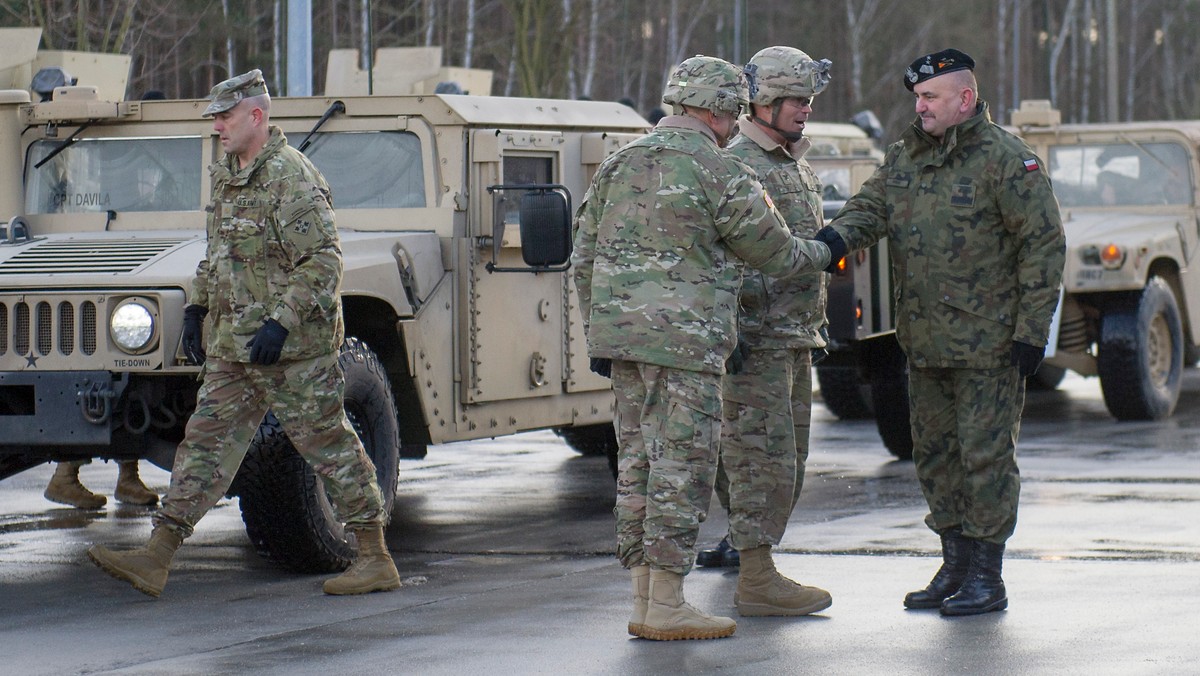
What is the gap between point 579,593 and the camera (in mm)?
6695

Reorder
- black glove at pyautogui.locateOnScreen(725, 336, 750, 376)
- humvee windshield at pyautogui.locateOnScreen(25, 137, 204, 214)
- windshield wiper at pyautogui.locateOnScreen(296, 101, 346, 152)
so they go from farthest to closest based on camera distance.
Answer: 1. humvee windshield at pyautogui.locateOnScreen(25, 137, 204, 214)
2. windshield wiper at pyautogui.locateOnScreen(296, 101, 346, 152)
3. black glove at pyautogui.locateOnScreen(725, 336, 750, 376)

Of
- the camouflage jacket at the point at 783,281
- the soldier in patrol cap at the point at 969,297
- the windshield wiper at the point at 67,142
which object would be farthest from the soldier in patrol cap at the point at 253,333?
the windshield wiper at the point at 67,142

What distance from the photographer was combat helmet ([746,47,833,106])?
643 cm

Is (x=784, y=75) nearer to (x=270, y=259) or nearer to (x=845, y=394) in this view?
(x=270, y=259)

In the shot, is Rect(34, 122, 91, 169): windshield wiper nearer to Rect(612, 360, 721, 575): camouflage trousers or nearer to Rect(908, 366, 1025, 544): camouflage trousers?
Rect(612, 360, 721, 575): camouflage trousers

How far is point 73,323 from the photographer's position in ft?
22.7

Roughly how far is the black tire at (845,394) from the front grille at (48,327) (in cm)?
689

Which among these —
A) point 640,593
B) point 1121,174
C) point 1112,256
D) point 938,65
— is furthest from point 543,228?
point 1121,174

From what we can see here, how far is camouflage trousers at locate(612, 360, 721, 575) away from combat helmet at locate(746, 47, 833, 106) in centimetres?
111

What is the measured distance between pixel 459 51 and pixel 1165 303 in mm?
13427

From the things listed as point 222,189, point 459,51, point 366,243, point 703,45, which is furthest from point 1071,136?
point 703,45

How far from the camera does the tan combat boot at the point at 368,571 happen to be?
22.2 feet

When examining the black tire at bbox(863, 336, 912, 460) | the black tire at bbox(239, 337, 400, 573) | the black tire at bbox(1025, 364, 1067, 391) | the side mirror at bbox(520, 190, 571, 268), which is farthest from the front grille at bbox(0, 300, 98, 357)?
the black tire at bbox(1025, 364, 1067, 391)

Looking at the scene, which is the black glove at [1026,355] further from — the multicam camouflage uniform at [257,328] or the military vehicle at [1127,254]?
the military vehicle at [1127,254]
